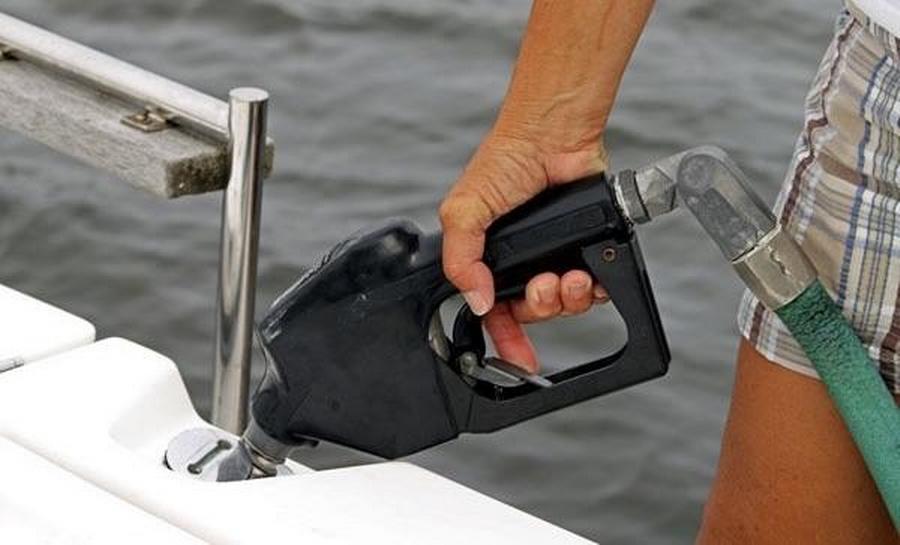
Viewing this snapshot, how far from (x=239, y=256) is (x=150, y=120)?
0.17 m

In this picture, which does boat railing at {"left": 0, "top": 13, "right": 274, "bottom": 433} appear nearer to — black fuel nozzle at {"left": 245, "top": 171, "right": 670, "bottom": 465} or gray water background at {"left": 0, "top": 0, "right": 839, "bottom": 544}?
black fuel nozzle at {"left": 245, "top": 171, "right": 670, "bottom": 465}

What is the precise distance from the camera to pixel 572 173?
164cm

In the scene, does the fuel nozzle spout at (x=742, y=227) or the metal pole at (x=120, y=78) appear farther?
the metal pole at (x=120, y=78)

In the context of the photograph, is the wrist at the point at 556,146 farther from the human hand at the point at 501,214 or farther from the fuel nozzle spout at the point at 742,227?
the fuel nozzle spout at the point at 742,227

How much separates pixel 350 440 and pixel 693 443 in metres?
2.12

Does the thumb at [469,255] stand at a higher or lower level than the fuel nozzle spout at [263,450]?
higher

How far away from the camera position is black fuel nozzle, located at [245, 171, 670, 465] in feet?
5.07

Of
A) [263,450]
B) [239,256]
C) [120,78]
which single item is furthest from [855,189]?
[120,78]

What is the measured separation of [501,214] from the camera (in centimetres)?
160

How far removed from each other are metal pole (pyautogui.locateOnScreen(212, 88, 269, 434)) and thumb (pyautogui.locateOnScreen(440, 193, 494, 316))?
0.45 meters

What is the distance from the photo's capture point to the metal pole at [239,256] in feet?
6.55

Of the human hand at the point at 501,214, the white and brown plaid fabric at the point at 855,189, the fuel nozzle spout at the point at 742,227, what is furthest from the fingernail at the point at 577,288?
the white and brown plaid fabric at the point at 855,189

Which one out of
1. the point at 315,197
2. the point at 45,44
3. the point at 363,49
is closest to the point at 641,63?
the point at 363,49

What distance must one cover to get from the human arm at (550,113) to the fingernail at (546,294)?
0.14 ft
